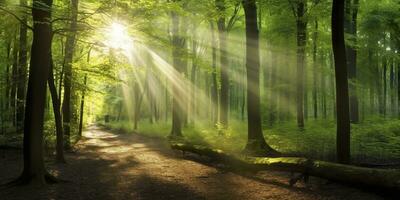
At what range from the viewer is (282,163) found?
10.1m

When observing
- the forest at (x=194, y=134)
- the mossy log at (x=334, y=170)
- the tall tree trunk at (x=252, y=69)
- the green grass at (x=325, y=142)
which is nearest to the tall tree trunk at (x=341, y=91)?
the forest at (x=194, y=134)

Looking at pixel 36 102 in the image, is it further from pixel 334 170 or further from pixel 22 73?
pixel 22 73

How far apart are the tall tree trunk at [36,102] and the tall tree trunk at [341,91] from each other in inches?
316

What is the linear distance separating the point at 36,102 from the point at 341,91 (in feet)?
28.0

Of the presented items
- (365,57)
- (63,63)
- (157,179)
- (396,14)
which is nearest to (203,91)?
(365,57)

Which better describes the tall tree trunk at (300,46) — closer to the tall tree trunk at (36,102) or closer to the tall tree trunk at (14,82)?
the tall tree trunk at (36,102)

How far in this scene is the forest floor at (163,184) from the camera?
8.51m

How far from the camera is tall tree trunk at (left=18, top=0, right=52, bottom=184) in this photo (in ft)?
32.1

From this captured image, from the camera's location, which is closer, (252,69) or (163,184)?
(163,184)

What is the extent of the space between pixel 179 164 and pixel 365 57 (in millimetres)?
23863

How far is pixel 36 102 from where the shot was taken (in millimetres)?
9875

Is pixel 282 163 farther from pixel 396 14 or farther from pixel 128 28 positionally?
pixel 396 14

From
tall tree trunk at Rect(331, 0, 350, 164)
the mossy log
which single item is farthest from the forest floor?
tall tree trunk at Rect(331, 0, 350, 164)

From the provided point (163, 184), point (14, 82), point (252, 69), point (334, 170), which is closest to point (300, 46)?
point (252, 69)
